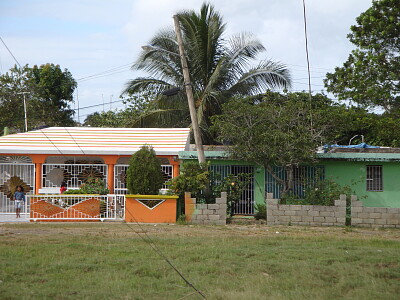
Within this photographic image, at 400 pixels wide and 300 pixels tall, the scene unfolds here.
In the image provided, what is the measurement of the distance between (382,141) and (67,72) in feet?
76.5

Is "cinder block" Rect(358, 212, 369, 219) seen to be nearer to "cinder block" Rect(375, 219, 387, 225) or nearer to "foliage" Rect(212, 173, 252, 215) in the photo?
"cinder block" Rect(375, 219, 387, 225)

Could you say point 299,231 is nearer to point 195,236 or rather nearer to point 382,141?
point 195,236

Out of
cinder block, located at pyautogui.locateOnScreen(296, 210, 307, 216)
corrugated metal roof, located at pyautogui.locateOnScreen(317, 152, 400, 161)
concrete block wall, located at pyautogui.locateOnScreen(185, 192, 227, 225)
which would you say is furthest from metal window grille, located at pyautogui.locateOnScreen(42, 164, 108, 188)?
corrugated metal roof, located at pyautogui.locateOnScreen(317, 152, 400, 161)

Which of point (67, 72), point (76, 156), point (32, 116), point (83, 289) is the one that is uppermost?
point (67, 72)

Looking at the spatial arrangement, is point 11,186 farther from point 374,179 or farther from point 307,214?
point 374,179

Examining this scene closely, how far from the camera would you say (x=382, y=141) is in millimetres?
29000

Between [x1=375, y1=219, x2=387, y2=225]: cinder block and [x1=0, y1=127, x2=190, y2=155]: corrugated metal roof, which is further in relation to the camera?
[x1=0, y1=127, x2=190, y2=155]: corrugated metal roof

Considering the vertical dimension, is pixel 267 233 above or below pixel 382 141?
below

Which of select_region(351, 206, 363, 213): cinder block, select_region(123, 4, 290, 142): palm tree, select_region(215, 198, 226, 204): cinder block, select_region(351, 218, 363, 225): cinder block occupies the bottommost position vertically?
select_region(351, 218, 363, 225): cinder block

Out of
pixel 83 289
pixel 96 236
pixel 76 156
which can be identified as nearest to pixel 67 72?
pixel 76 156

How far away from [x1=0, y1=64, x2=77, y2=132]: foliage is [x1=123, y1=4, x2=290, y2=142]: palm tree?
12249 millimetres

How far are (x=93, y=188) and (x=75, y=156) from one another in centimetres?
269

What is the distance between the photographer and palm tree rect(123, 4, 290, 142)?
2666 centimetres

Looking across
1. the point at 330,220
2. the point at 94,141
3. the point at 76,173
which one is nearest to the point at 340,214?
the point at 330,220
